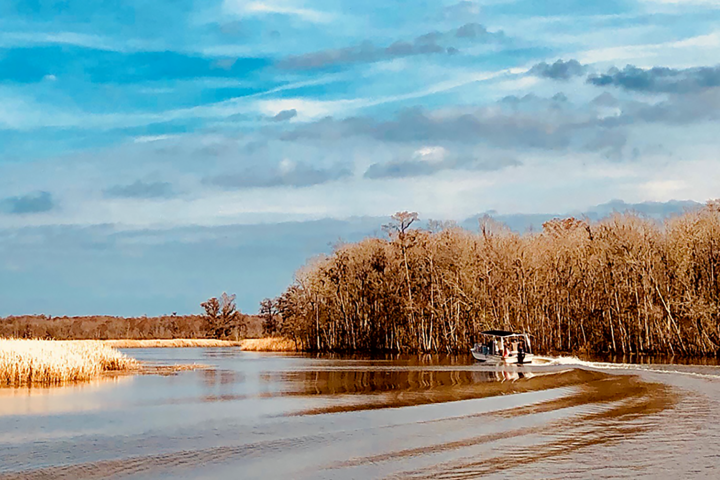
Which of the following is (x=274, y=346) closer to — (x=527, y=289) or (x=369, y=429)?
(x=527, y=289)

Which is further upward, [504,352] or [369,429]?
[504,352]

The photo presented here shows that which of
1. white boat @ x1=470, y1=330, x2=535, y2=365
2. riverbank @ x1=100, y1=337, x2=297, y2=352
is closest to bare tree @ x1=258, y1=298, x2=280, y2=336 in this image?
riverbank @ x1=100, y1=337, x2=297, y2=352

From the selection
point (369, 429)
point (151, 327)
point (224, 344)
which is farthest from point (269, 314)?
point (369, 429)

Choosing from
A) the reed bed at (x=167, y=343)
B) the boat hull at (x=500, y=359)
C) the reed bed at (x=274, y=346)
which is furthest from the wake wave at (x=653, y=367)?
the reed bed at (x=167, y=343)

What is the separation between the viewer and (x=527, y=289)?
6725 centimetres

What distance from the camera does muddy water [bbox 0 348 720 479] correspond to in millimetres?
15078

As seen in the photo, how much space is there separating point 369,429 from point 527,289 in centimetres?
4935

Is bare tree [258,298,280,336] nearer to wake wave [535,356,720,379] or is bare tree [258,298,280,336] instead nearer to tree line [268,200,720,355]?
tree line [268,200,720,355]

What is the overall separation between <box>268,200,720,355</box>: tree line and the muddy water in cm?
2300

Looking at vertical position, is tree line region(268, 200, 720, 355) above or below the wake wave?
above

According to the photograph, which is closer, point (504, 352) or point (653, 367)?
point (653, 367)

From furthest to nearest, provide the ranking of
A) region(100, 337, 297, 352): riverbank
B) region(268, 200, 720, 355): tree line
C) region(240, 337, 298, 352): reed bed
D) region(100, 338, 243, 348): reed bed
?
1. region(100, 338, 243, 348): reed bed
2. region(100, 337, 297, 352): riverbank
3. region(240, 337, 298, 352): reed bed
4. region(268, 200, 720, 355): tree line

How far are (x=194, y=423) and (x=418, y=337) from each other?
52.3 metres

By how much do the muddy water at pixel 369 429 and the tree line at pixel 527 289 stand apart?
23003mm
